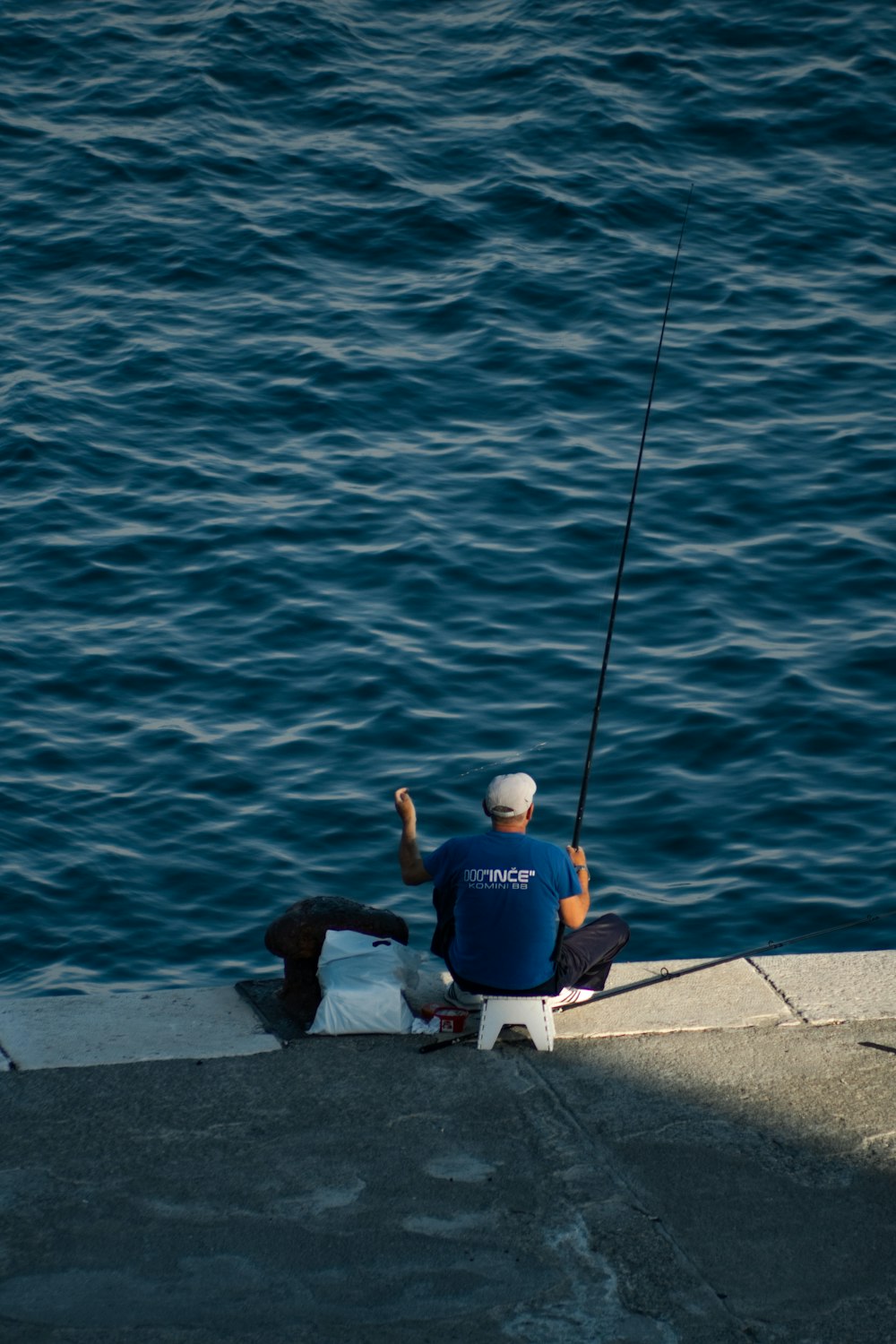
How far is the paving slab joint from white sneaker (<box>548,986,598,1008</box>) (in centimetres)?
64

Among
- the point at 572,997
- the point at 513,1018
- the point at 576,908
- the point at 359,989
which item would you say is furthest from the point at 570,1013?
the point at 359,989

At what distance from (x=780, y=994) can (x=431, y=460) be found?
6885mm

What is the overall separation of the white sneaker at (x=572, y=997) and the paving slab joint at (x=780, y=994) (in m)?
0.64

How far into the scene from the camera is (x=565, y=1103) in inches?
192

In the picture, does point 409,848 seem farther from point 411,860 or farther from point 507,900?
point 507,900

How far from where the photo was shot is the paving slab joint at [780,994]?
18.1 feet

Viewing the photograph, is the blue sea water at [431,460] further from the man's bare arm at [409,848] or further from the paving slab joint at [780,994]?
the man's bare arm at [409,848]

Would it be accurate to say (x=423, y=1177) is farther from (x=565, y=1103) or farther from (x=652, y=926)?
(x=652, y=926)

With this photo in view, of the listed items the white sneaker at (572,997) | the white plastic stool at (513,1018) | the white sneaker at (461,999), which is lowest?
the white sneaker at (572,997)

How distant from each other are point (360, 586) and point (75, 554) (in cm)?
184

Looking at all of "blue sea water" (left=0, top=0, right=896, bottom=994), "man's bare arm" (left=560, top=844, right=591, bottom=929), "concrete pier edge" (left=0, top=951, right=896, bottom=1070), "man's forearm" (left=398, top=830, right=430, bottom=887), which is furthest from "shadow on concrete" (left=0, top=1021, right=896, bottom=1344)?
"blue sea water" (left=0, top=0, right=896, bottom=994)

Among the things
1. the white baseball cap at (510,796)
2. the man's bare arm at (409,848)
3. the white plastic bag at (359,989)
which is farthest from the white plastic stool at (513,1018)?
the white baseball cap at (510,796)

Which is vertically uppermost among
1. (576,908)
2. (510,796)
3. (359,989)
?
(510,796)

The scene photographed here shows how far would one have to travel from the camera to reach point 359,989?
208 inches
